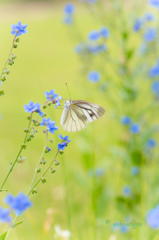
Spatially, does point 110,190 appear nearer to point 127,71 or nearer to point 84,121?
point 127,71

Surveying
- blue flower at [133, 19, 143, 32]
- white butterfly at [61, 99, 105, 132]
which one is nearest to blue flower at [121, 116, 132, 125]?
blue flower at [133, 19, 143, 32]

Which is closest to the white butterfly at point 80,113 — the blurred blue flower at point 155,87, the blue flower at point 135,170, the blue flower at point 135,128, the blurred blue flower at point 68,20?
the blue flower at point 135,128

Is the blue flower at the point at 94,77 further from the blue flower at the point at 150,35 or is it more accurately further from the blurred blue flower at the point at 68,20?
the blurred blue flower at the point at 68,20

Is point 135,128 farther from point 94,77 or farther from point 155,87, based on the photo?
point 94,77

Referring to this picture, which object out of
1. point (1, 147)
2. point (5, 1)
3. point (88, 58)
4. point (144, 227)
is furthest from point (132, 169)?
point (5, 1)

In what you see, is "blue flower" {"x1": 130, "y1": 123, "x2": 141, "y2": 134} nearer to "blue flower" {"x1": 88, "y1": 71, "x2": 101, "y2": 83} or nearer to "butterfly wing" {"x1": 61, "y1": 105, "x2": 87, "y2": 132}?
"blue flower" {"x1": 88, "y1": 71, "x2": 101, "y2": 83}

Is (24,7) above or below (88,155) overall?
above

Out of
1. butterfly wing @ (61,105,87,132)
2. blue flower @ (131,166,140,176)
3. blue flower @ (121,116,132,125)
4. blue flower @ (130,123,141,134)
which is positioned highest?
blue flower @ (121,116,132,125)
